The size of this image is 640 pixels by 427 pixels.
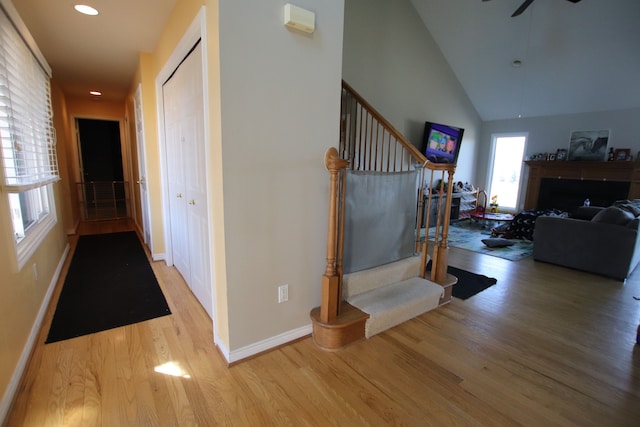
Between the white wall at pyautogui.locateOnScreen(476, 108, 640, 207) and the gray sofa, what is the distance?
2813 millimetres

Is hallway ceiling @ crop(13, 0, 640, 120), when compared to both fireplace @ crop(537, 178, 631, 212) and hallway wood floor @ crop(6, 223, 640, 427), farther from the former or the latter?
hallway wood floor @ crop(6, 223, 640, 427)

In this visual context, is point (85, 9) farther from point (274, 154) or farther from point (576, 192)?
Result: point (576, 192)

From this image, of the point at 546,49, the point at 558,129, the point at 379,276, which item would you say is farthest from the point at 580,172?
the point at 379,276

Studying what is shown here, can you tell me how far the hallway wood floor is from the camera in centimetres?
149

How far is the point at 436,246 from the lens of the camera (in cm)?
271

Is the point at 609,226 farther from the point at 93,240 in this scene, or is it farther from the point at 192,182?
the point at 93,240

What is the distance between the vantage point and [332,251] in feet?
6.48

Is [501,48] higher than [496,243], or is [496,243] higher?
[501,48]

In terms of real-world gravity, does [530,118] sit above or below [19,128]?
above

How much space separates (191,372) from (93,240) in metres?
3.91

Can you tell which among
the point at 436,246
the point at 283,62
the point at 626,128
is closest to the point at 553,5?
the point at 626,128

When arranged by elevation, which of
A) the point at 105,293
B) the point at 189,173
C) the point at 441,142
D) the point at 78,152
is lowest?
the point at 105,293

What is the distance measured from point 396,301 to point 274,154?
57.4 inches

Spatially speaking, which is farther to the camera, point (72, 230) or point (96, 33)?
point (72, 230)
